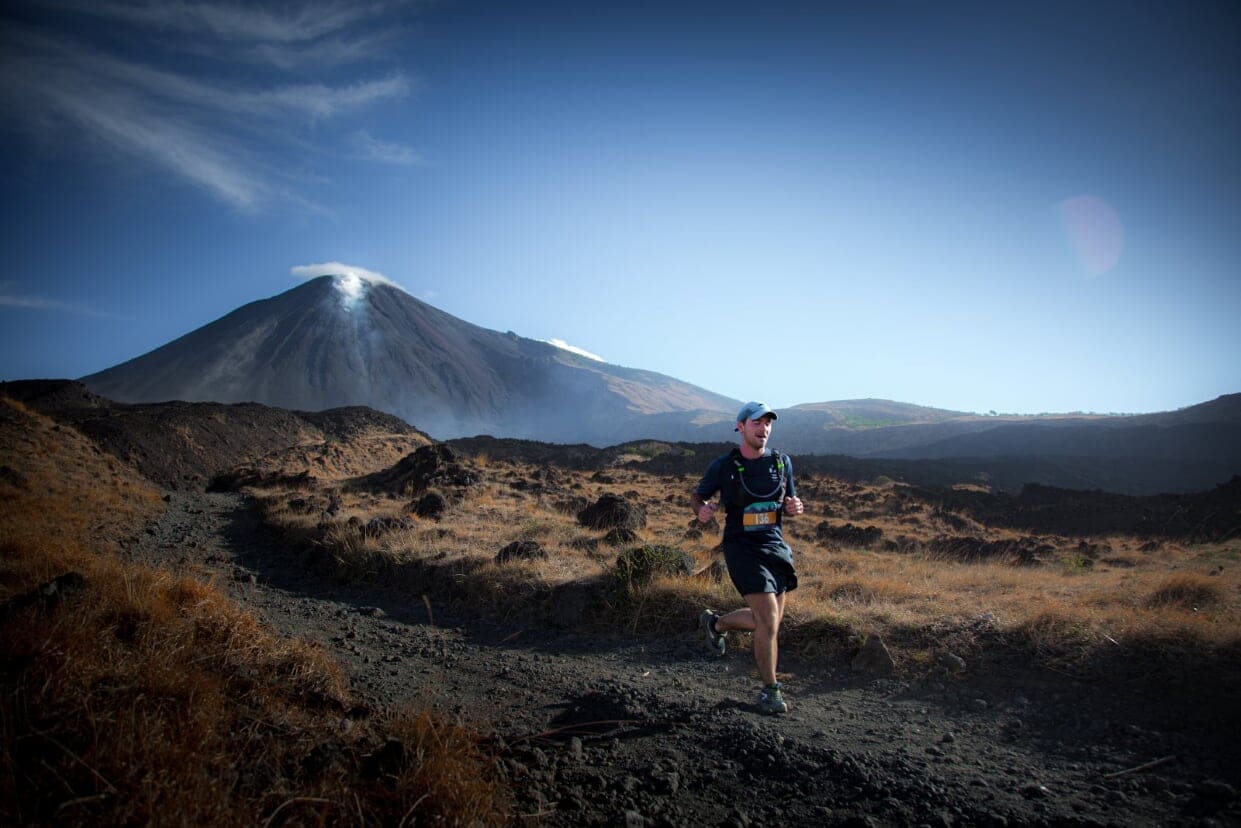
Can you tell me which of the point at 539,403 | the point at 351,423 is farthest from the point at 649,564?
the point at 539,403

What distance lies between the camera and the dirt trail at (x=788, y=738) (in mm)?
2457

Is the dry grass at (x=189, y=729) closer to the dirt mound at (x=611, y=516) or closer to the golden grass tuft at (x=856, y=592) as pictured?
the golden grass tuft at (x=856, y=592)

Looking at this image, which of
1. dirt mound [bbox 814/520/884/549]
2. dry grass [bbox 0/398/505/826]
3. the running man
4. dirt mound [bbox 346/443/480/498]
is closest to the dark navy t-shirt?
the running man

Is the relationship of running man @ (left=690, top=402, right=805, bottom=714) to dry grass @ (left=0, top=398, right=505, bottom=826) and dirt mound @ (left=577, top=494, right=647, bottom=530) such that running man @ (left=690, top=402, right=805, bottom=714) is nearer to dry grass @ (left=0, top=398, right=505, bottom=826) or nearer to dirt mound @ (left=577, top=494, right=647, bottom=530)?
dry grass @ (left=0, top=398, right=505, bottom=826)

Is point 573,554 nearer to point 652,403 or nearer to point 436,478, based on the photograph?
point 436,478

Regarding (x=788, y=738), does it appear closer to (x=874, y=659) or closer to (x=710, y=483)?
(x=710, y=483)

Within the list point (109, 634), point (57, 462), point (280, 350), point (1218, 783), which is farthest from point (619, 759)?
point (280, 350)

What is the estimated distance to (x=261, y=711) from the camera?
8.39 ft

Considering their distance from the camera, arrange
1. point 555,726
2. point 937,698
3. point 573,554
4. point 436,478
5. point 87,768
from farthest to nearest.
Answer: point 436,478 < point 573,554 < point 937,698 < point 555,726 < point 87,768

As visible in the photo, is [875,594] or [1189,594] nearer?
[1189,594]

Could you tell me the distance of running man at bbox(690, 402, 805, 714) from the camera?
11.5 ft

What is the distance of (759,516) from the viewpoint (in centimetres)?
367

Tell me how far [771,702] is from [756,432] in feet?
5.68

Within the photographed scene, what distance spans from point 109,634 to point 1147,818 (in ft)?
16.0
